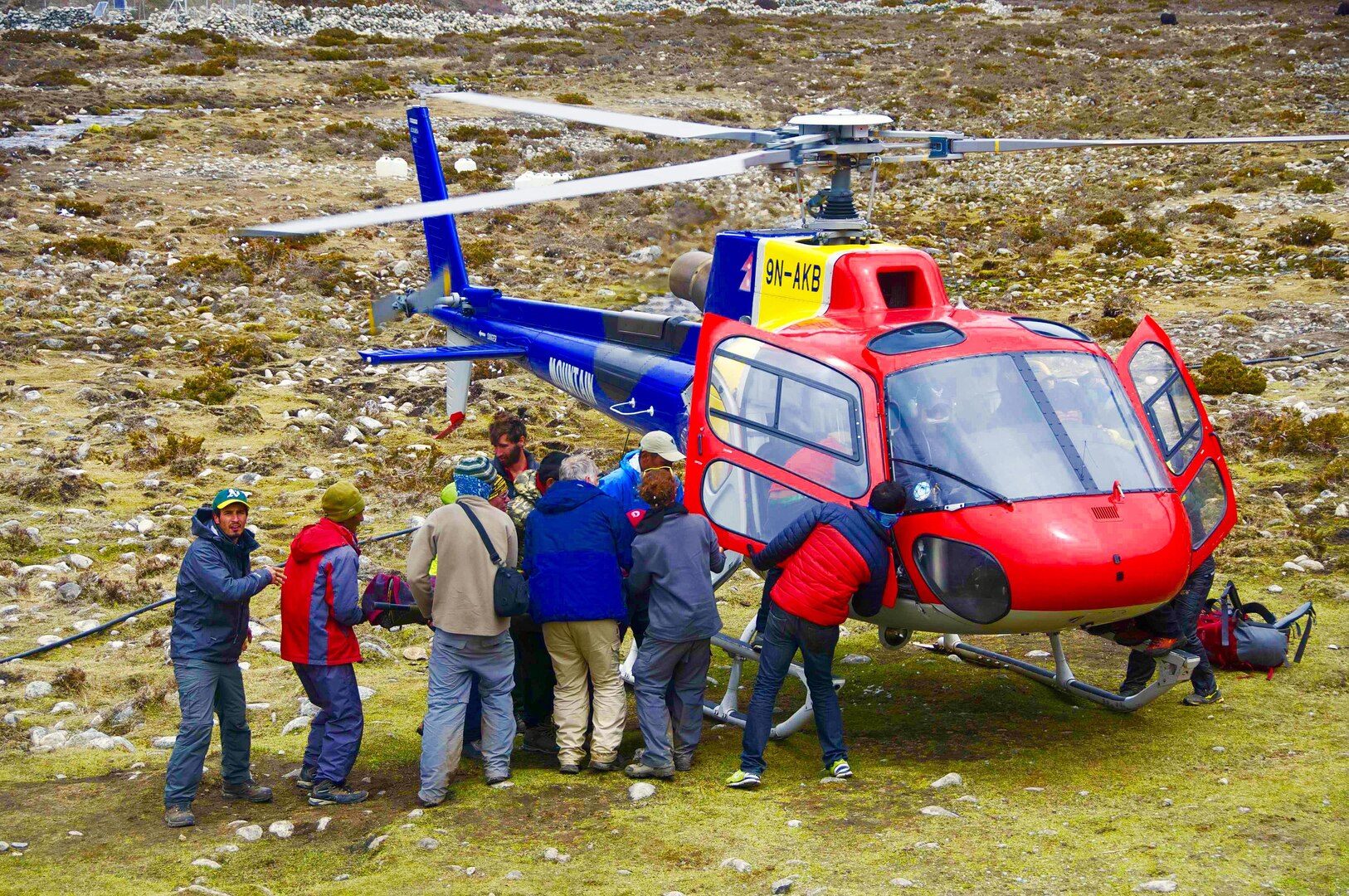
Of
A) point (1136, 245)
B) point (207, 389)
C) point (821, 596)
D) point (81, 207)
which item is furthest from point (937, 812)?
point (81, 207)

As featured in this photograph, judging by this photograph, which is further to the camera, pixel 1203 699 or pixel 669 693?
pixel 1203 699

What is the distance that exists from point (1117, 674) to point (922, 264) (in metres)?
3.18

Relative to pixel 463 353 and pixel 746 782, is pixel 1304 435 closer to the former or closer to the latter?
pixel 463 353

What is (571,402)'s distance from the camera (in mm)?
17781

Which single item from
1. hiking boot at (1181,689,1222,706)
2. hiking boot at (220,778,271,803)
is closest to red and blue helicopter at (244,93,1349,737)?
hiking boot at (1181,689,1222,706)

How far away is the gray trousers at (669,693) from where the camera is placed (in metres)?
6.83

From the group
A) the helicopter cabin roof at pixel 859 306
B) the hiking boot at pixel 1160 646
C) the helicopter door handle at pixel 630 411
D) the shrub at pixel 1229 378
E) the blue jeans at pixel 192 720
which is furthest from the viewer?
the shrub at pixel 1229 378

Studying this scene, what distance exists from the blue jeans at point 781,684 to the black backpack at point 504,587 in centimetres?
137

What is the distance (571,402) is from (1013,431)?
1160 cm

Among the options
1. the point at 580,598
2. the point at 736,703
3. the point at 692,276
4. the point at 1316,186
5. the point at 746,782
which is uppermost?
the point at 1316,186

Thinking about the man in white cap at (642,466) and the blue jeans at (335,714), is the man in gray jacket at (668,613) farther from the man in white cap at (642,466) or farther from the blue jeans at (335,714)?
the blue jeans at (335,714)

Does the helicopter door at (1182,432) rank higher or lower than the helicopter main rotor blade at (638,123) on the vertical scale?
lower

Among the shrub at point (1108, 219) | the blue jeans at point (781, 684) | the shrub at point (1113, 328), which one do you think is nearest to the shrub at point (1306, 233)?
the shrub at point (1108, 219)

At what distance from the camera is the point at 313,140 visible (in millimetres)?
31047
